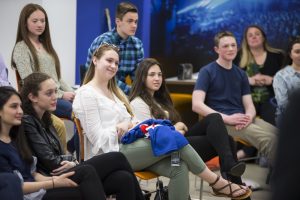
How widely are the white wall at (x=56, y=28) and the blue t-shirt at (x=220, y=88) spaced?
2.25 meters

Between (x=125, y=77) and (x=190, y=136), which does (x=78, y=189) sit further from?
(x=125, y=77)

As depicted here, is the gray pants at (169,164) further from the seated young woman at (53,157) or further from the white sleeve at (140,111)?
the white sleeve at (140,111)

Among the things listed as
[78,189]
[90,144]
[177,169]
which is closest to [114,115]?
[90,144]

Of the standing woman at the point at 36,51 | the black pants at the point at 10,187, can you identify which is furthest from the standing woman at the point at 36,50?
the black pants at the point at 10,187

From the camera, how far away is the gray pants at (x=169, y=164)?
3.38m

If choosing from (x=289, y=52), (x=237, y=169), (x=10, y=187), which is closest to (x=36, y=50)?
(x=237, y=169)

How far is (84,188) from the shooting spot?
2887mm

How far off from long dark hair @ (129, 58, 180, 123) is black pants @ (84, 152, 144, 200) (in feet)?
2.56

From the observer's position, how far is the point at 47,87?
3.14m

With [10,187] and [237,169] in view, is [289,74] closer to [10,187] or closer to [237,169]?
[237,169]

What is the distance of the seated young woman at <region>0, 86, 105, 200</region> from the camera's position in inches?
108

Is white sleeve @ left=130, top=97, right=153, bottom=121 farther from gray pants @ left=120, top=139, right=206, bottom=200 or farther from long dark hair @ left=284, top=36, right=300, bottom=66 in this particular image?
long dark hair @ left=284, top=36, right=300, bottom=66

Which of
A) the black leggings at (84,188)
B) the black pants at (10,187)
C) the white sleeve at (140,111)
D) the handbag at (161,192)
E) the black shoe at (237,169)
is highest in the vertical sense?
the white sleeve at (140,111)

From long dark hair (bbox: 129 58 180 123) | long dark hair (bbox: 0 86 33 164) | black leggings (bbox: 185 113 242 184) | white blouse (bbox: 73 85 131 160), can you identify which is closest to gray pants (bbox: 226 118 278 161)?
black leggings (bbox: 185 113 242 184)
